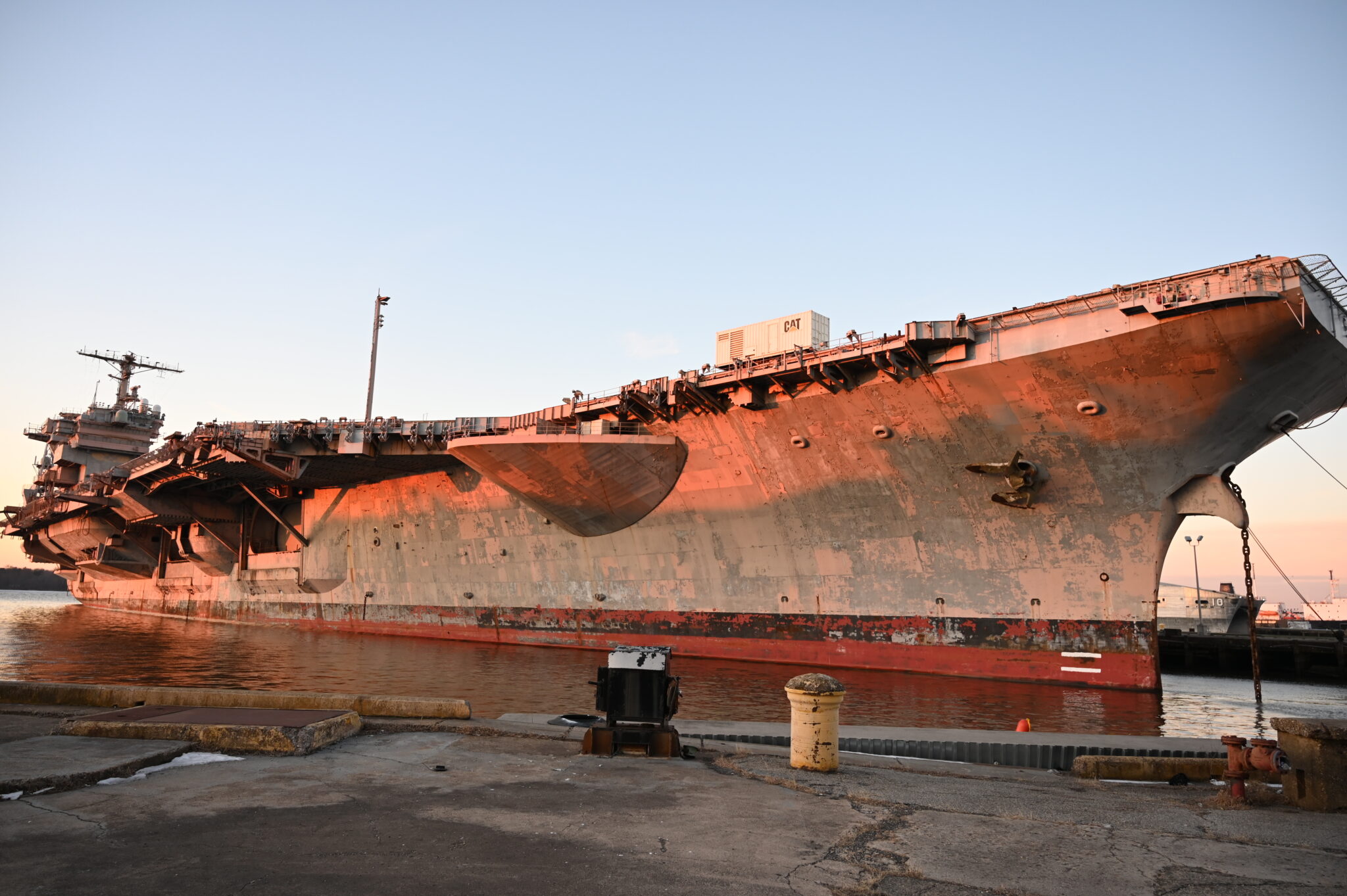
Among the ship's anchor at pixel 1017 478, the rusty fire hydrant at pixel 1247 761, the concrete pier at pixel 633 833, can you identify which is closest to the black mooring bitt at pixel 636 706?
the concrete pier at pixel 633 833

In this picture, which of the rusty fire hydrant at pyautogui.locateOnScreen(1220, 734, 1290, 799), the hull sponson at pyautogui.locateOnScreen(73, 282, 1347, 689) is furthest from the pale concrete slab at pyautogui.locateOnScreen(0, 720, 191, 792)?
the hull sponson at pyautogui.locateOnScreen(73, 282, 1347, 689)

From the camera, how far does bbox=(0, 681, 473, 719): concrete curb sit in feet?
29.9

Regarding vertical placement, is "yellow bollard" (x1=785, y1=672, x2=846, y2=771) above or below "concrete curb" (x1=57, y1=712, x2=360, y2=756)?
above

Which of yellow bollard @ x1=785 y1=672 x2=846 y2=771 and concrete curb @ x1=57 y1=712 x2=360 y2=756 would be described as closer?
concrete curb @ x1=57 y1=712 x2=360 y2=756

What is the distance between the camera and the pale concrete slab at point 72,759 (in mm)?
5289

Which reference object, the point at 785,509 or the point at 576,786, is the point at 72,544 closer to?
the point at 785,509

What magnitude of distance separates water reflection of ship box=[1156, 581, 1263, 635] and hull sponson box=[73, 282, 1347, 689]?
30.3 meters

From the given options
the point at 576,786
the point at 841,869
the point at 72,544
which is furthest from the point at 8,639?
the point at 841,869

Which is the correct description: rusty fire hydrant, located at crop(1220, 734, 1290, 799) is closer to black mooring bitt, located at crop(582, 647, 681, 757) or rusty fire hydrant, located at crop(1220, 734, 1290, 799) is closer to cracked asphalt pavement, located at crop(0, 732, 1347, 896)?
cracked asphalt pavement, located at crop(0, 732, 1347, 896)

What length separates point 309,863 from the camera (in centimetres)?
404

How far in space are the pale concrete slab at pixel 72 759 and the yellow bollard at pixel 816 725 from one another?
502 centimetres

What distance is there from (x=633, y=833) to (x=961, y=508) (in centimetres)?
1594

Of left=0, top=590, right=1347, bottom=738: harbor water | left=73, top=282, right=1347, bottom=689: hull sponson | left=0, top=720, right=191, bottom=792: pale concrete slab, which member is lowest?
left=0, top=590, right=1347, bottom=738: harbor water

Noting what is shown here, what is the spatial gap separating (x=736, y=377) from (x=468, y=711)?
1287 centimetres
